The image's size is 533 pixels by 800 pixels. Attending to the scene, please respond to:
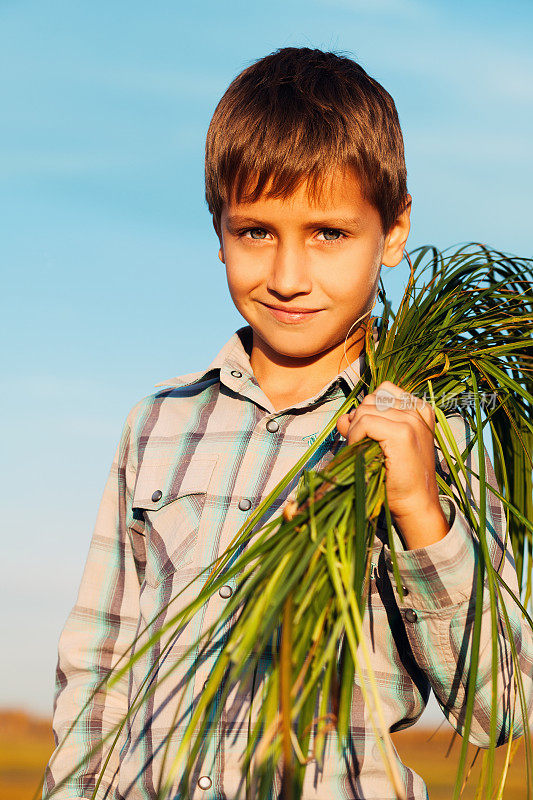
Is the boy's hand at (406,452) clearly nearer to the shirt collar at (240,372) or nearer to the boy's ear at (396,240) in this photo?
the shirt collar at (240,372)

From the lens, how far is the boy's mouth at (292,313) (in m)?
1.55

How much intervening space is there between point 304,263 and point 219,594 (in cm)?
65

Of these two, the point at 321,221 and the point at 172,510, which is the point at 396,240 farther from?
the point at 172,510

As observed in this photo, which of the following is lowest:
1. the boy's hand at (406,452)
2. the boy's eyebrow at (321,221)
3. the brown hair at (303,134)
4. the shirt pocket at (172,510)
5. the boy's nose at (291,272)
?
the shirt pocket at (172,510)

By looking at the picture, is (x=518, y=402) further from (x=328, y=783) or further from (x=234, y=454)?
(x=328, y=783)

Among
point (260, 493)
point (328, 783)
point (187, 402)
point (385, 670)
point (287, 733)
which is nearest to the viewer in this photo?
point (287, 733)

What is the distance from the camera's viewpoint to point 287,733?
Result: 834 mm

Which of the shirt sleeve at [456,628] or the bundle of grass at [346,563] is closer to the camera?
the bundle of grass at [346,563]

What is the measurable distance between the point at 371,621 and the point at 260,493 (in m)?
0.32

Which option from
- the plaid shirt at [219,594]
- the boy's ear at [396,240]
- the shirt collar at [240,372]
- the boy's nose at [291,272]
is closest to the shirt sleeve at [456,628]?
the plaid shirt at [219,594]

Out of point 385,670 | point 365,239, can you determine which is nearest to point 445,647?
point 385,670

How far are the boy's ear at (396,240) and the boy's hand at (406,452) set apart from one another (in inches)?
20.3

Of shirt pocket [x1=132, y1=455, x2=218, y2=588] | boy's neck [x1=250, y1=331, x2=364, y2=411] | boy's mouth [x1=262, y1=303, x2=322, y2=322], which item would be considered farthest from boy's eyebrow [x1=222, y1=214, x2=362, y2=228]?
shirt pocket [x1=132, y1=455, x2=218, y2=588]

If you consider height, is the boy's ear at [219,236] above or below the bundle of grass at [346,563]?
above
